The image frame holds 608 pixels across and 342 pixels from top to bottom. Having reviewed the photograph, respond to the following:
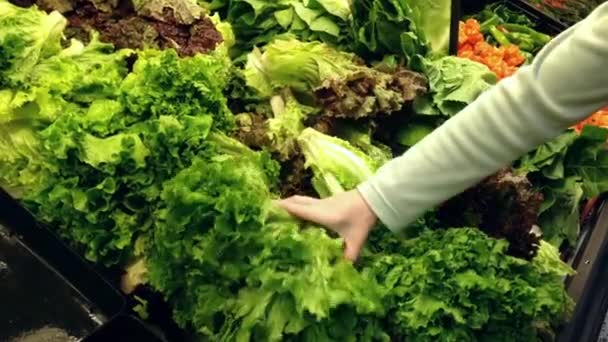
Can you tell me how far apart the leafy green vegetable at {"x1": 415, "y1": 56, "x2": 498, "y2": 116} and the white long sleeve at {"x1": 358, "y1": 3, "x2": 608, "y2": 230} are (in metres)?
0.71

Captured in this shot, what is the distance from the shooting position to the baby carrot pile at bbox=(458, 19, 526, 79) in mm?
2887

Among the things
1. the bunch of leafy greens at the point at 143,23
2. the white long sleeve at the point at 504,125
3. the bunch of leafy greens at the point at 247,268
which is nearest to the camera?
the white long sleeve at the point at 504,125

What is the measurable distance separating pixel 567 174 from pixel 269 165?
0.94 metres

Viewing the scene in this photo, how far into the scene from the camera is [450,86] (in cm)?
224

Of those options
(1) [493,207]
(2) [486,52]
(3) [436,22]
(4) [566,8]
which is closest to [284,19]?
(3) [436,22]

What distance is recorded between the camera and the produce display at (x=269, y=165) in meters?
1.57

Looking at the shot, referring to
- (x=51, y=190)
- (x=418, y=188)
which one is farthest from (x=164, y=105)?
(x=418, y=188)

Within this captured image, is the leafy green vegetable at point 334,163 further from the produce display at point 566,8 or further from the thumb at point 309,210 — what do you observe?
the produce display at point 566,8

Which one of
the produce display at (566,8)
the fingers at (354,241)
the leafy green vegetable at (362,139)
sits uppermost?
the fingers at (354,241)

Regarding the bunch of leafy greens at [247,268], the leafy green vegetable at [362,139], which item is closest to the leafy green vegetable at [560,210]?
the leafy green vegetable at [362,139]

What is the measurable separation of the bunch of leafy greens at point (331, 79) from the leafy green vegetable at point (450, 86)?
0.20ft

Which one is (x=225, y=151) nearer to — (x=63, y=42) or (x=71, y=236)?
(x=71, y=236)

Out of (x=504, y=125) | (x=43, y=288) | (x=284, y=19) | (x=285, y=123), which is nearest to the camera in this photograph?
(x=504, y=125)

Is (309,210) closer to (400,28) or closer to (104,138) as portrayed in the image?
(104,138)
